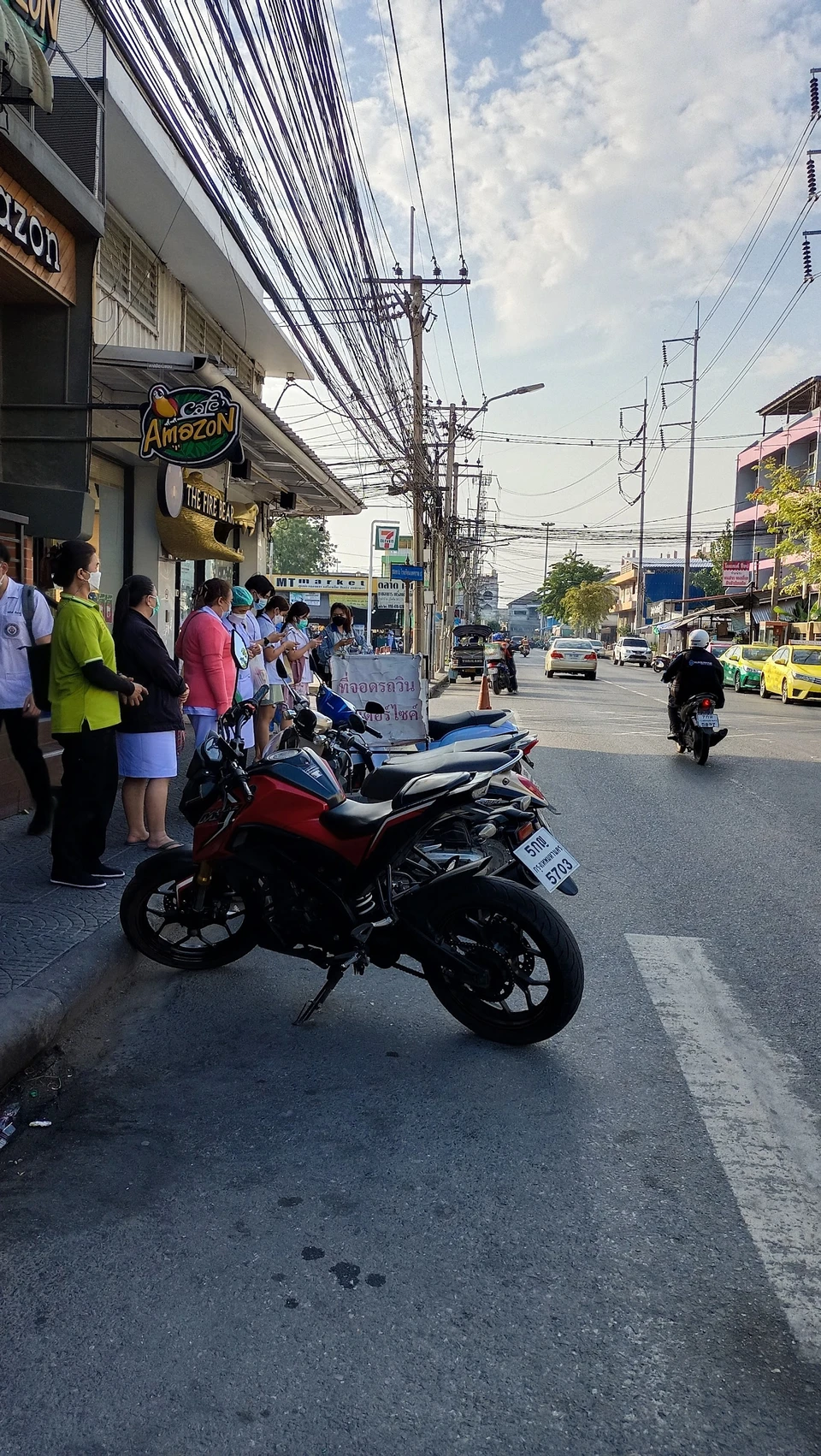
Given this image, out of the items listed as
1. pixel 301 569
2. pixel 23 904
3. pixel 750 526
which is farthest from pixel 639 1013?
pixel 301 569

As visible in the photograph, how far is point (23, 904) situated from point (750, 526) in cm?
5944

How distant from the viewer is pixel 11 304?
902 centimetres

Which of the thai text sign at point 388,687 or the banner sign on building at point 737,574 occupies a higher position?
the banner sign on building at point 737,574

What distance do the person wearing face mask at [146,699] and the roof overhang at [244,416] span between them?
9.76 ft

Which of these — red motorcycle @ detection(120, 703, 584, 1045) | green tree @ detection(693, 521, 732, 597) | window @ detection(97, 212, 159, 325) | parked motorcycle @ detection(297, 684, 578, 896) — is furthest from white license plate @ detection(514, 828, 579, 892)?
green tree @ detection(693, 521, 732, 597)

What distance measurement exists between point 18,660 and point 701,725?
8.34 m

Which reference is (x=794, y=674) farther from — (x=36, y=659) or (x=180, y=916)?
(x=180, y=916)

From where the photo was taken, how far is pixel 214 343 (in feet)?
53.9

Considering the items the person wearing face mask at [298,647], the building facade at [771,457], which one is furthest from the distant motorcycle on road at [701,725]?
the building facade at [771,457]

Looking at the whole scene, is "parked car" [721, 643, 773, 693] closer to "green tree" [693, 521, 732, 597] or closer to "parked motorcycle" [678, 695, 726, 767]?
"parked motorcycle" [678, 695, 726, 767]

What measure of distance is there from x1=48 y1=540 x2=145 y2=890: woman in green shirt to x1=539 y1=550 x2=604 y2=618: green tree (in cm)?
10663

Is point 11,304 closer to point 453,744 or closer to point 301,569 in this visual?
point 453,744

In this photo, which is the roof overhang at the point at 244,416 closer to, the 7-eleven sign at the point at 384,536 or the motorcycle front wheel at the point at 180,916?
the motorcycle front wheel at the point at 180,916

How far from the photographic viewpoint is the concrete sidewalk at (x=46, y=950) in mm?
4000
